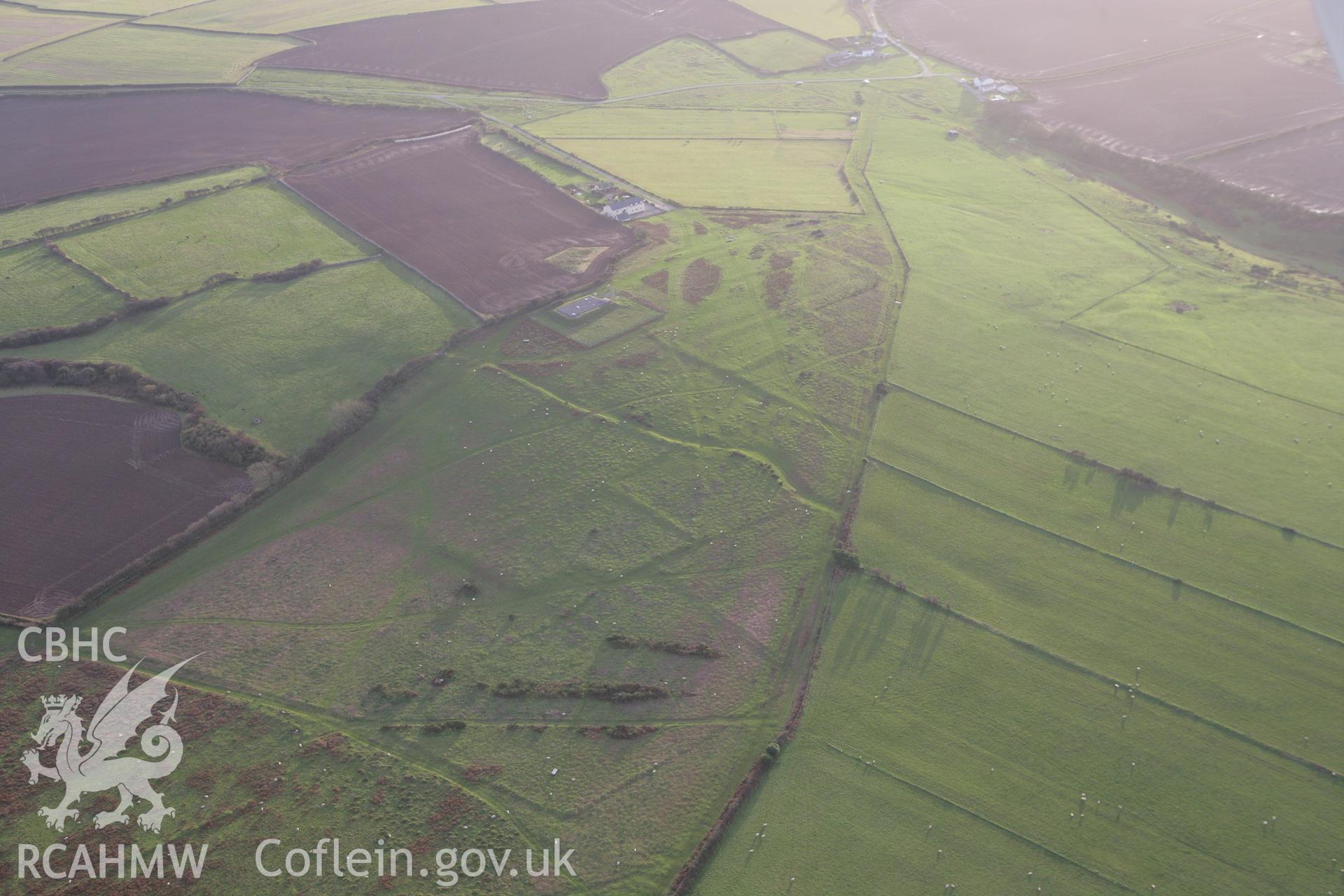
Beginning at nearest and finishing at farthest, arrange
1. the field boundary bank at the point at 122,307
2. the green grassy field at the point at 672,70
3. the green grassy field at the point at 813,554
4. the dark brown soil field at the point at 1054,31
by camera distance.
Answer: the green grassy field at the point at 813,554 < the field boundary bank at the point at 122,307 < the green grassy field at the point at 672,70 < the dark brown soil field at the point at 1054,31

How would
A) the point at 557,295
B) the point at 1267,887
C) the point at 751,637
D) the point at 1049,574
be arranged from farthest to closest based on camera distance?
the point at 557,295 < the point at 1049,574 < the point at 751,637 < the point at 1267,887

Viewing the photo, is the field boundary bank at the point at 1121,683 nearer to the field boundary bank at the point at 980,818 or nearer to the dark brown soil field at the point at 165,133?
the field boundary bank at the point at 980,818

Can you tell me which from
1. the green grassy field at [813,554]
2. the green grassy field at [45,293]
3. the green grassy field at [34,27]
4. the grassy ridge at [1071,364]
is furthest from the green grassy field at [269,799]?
the green grassy field at [34,27]

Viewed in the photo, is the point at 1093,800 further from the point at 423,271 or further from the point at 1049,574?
the point at 423,271

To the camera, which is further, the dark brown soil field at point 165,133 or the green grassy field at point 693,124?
the green grassy field at point 693,124

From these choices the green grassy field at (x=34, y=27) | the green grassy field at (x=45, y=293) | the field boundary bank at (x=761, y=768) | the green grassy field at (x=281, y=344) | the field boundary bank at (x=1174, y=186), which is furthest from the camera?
the green grassy field at (x=34, y=27)

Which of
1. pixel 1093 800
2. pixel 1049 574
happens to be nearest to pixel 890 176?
pixel 1049 574

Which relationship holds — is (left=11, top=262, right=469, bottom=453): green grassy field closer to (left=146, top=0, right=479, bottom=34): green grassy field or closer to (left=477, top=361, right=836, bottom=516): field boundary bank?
(left=477, top=361, right=836, bottom=516): field boundary bank
